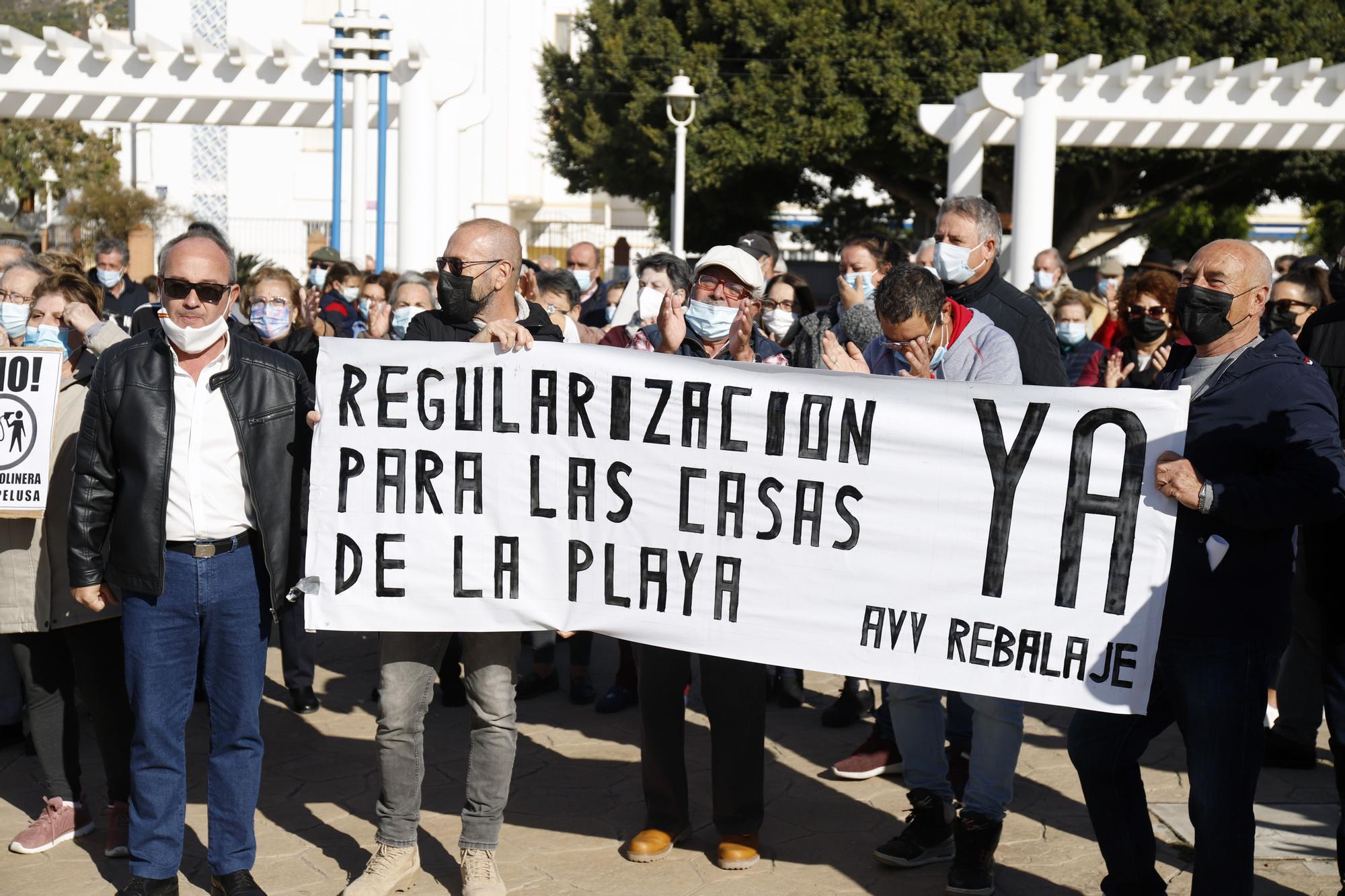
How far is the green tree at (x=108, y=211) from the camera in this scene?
126ft

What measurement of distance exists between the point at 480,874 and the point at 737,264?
6.98 ft

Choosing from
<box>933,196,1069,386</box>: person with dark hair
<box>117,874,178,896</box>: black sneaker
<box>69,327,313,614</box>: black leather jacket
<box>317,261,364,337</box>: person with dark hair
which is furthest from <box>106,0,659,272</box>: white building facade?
<box>117,874,178,896</box>: black sneaker

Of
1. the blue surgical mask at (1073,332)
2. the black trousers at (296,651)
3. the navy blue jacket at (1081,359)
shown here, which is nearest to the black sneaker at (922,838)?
the black trousers at (296,651)

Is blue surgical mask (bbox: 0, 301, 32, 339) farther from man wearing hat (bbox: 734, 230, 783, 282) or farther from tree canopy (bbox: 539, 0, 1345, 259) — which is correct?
tree canopy (bbox: 539, 0, 1345, 259)

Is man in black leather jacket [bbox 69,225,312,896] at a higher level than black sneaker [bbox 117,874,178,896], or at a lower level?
higher

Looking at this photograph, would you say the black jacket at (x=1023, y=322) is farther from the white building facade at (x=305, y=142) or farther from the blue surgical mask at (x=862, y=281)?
the white building facade at (x=305, y=142)

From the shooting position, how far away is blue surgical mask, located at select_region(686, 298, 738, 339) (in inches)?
187

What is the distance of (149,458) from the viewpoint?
4188 millimetres

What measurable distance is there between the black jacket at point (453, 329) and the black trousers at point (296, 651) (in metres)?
2.23

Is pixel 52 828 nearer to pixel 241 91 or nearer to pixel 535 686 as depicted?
pixel 535 686

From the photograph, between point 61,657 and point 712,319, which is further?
point 61,657

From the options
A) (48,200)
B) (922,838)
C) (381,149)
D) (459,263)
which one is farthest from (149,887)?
(48,200)

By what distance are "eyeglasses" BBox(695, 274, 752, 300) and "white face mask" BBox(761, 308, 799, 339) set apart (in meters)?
2.58

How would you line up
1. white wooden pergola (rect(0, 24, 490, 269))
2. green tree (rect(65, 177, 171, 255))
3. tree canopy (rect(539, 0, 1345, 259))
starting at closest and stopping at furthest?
1. white wooden pergola (rect(0, 24, 490, 269))
2. tree canopy (rect(539, 0, 1345, 259))
3. green tree (rect(65, 177, 171, 255))
